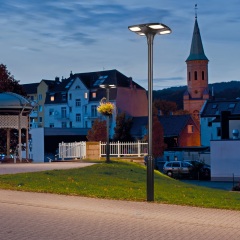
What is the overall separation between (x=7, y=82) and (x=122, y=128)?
37.2 m

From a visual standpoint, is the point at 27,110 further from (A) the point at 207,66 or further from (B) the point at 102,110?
(A) the point at 207,66

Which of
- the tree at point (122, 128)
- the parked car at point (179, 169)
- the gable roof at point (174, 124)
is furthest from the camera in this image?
the gable roof at point (174, 124)

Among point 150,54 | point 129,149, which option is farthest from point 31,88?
point 150,54

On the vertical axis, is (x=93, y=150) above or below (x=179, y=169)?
above

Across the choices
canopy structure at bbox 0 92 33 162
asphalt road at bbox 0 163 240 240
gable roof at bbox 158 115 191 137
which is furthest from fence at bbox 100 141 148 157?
gable roof at bbox 158 115 191 137

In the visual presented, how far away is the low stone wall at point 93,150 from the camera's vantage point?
4109 centimetres

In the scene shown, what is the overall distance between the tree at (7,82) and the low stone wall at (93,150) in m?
16.3

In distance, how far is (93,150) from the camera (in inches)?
1620

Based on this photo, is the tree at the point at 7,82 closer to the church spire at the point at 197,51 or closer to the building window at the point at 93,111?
the building window at the point at 93,111

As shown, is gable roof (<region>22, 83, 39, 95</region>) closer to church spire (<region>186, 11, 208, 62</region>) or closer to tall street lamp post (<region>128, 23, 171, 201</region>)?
church spire (<region>186, 11, 208, 62</region>)

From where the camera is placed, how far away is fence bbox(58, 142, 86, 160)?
41250 millimetres

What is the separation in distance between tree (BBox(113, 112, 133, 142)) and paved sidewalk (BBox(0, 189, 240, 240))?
241 ft

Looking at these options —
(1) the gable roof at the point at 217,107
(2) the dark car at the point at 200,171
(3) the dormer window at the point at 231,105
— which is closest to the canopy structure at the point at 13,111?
(2) the dark car at the point at 200,171

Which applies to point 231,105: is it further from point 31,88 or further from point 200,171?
A: point 31,88
